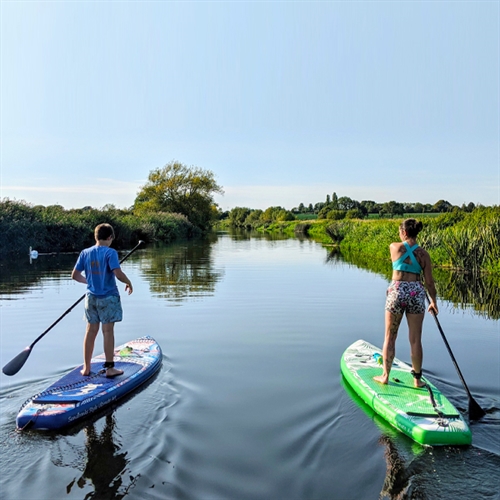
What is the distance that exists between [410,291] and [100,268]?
3351 millimetres

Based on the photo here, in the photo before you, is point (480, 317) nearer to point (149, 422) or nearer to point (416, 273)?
point (416, 273)

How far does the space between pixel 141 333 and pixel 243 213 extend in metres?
93.4

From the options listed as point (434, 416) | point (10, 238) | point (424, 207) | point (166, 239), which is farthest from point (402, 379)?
point (424, 207)

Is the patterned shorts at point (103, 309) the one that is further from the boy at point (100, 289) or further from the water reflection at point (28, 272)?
the water reflection at point (28, 272)

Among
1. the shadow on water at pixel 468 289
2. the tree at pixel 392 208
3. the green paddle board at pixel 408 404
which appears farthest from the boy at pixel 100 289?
the tree at pixel 392 208

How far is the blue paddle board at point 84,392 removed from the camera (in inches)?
183

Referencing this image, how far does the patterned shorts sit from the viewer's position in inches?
220

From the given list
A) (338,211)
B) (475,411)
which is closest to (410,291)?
(475,411)

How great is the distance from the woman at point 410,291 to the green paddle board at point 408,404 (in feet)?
1.04

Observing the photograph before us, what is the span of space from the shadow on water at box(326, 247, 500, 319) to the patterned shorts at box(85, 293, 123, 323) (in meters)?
8.01

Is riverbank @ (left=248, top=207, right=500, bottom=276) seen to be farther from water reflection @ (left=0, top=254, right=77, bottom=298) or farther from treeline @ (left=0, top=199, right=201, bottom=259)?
treeline @ (left=0, top=199, right=201, bottom=259)

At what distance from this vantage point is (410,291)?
5191mm

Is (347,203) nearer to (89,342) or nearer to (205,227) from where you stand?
(205,227)

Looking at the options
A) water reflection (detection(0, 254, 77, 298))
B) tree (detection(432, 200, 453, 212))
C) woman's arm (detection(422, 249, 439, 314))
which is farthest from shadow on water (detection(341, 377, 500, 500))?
tree (detection(432, 200, 453, 212))
